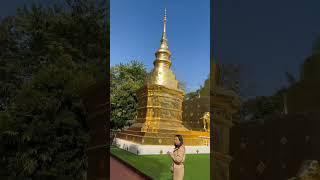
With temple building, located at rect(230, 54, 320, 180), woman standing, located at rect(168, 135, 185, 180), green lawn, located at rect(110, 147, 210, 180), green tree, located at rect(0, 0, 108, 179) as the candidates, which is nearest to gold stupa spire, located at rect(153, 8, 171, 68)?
green lawn, located at rect(110, 147, 210, 180)

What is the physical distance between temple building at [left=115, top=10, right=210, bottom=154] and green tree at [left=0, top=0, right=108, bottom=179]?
4582 mm

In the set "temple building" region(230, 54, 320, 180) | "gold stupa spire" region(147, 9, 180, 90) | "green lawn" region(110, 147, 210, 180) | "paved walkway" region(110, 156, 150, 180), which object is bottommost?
"paved walkway" region(110, 156, 150, 180)

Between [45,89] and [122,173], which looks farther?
[122,173]

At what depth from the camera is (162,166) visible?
27.2 feet

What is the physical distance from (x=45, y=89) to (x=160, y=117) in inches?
230

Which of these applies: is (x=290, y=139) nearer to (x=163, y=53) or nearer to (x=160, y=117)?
(x=160, y=117)

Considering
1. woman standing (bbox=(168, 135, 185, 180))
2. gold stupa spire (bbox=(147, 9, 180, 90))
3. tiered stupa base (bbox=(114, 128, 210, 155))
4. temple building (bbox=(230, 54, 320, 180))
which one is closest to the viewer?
temple building (bbox=(230, 54, 320, 180))

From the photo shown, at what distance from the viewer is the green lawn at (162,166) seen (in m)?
7.24

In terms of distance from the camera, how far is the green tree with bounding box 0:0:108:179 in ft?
18.6

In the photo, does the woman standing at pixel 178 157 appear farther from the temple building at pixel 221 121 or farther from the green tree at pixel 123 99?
the green tree at pixel 123 99

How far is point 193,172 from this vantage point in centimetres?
751

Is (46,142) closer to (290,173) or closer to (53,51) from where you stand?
(53,51)

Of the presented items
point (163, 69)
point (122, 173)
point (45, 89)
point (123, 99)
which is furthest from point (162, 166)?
point (123, 99)

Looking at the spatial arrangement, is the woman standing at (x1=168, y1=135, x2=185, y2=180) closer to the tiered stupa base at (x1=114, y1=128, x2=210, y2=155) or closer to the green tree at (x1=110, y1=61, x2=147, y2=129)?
the tiered stupa base at (x1=114, y1=128, x2=210, y2=155)
